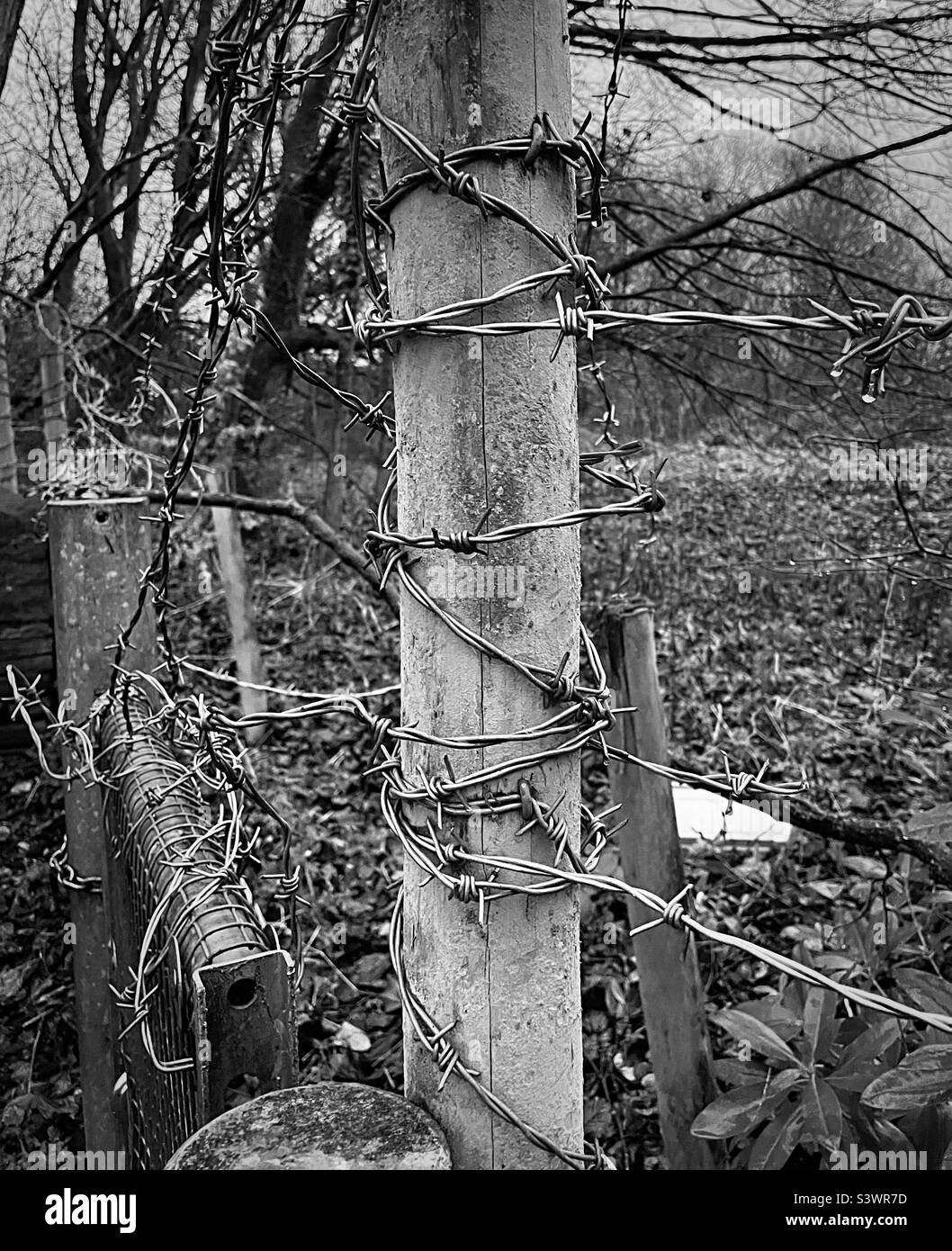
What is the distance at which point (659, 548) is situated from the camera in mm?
8680

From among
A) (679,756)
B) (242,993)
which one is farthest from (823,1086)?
(679,756)

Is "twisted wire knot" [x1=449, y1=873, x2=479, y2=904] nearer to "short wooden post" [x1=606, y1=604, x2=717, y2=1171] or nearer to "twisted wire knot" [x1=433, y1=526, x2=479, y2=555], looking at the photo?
"twisted wire knot" [x1=433, y1=526, x2=479, y2=555]

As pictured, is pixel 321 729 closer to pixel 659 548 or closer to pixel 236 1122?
pixel 659 548

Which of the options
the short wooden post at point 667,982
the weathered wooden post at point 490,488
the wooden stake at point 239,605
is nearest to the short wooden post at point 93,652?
the short wooden post at point 667,982

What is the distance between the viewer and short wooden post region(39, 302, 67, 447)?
4.96m

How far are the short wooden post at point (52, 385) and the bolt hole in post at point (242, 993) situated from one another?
14.5ft

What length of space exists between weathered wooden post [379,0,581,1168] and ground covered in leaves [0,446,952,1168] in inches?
41.8

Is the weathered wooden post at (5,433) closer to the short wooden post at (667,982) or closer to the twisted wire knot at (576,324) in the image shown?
the short wooden post at (667,982)

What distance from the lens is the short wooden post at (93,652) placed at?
103 inches

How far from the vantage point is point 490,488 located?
0.93 m

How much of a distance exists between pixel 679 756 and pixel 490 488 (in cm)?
468
